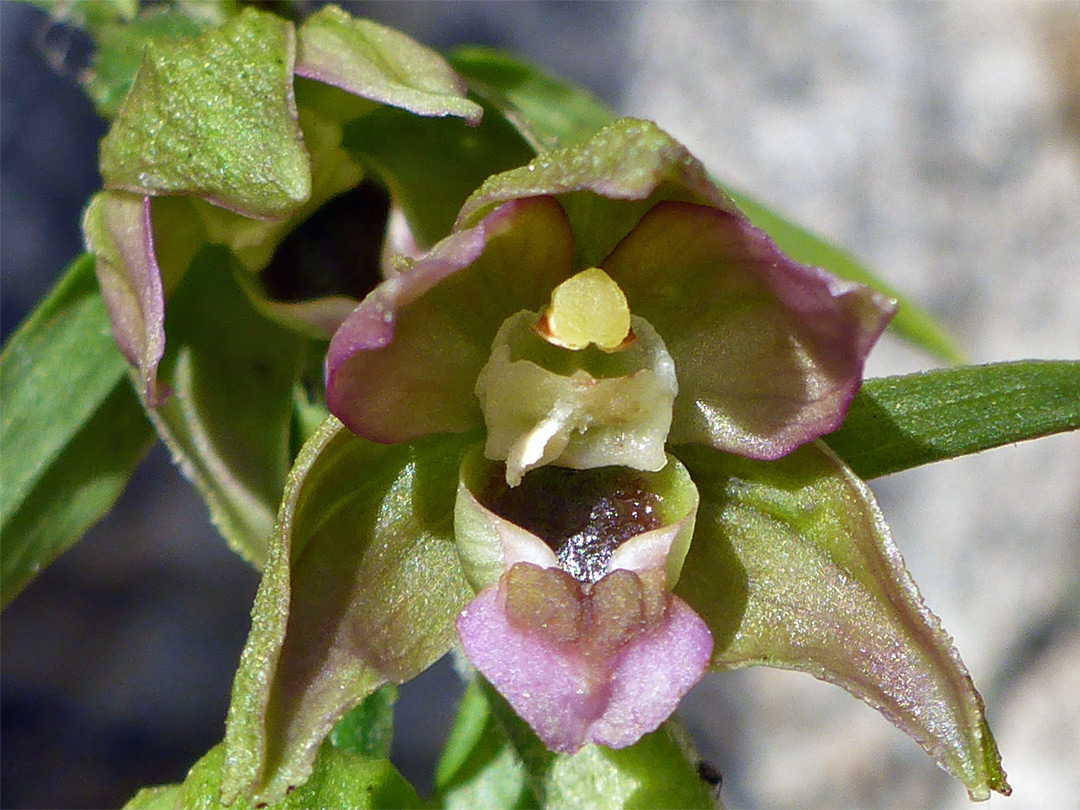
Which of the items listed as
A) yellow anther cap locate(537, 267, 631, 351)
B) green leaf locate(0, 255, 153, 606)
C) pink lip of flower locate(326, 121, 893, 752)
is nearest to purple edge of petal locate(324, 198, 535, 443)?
pink lip of flower locate(326, 121, 893, 752)

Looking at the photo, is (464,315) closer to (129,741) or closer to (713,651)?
(713,651)

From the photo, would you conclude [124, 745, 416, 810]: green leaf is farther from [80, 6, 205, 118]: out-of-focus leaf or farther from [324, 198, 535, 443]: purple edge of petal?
[80, 6, 205, 118]: out-of-focus leaf

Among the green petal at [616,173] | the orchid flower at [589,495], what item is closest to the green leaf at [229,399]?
the orchid flower at [589,495]

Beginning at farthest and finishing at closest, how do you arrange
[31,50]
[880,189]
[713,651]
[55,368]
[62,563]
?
[880,189] < [62,563] < [31,50] < [55,368] < [713,651]

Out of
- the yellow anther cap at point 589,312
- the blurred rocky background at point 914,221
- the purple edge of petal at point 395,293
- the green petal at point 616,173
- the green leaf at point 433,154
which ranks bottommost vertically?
the blurred rocky background at point 914,221

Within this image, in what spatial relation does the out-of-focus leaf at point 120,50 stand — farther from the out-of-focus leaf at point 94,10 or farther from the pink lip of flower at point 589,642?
the pink lip of flower at point 589,642

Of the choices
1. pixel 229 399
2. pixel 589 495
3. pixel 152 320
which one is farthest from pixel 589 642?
pixel 229 399

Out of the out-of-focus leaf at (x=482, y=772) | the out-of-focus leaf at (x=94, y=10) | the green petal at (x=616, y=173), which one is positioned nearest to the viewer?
the green petal at (x=616, y=173)

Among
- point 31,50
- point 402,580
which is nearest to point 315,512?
point 402,580
